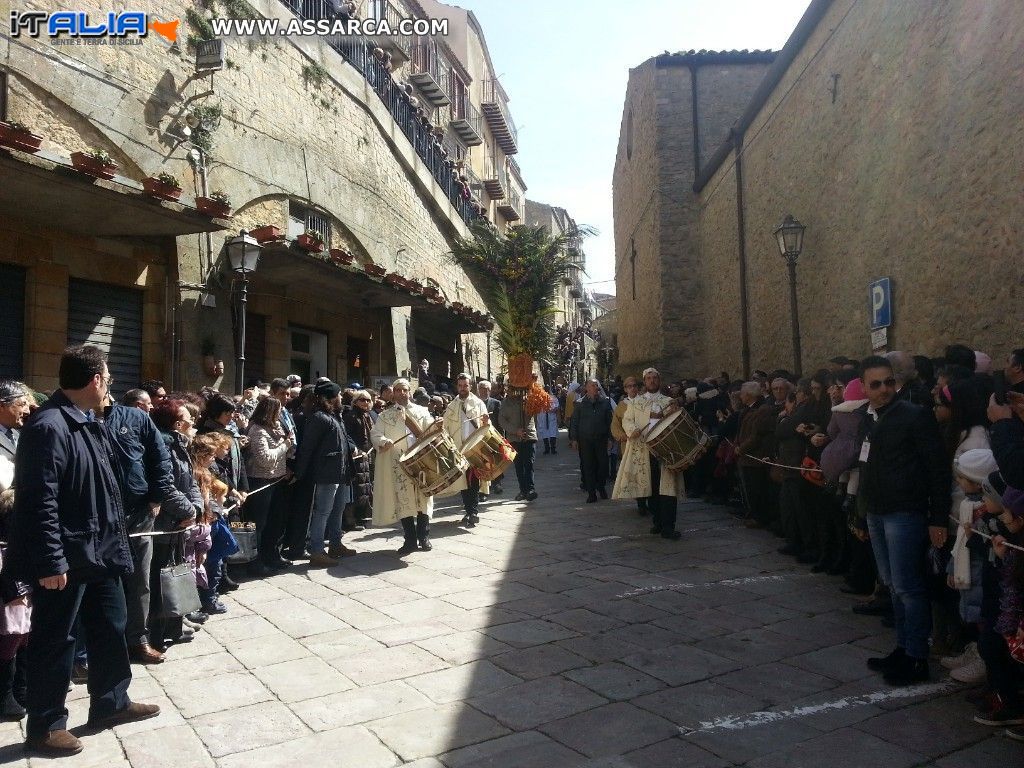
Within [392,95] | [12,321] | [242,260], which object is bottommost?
[12,321]

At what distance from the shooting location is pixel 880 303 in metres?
8.99

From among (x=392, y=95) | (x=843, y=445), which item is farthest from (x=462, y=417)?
(x=392, y=95)

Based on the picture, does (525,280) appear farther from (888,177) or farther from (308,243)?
(888,177)

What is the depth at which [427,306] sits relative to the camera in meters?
17.1

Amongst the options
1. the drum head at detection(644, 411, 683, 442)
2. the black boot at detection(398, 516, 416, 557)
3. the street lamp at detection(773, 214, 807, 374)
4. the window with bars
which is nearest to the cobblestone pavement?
the black boot at detection(398, 516, 416, 557)

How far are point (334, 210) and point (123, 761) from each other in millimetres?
13478

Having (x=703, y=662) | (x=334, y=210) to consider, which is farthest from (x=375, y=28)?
(x=703, y=662)

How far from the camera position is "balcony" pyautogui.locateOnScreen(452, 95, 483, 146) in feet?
101

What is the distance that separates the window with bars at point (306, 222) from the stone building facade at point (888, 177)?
813 cm

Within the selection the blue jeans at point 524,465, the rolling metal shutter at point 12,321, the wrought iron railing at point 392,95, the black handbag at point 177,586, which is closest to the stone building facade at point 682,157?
the wrought iron railing at point 392,95

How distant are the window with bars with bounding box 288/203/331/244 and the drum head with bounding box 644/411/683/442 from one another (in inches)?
349

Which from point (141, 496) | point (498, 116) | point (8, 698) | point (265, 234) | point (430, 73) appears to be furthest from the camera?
point (498, 116)

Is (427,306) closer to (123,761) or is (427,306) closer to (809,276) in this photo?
(809,276)

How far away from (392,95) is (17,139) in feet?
44.0
